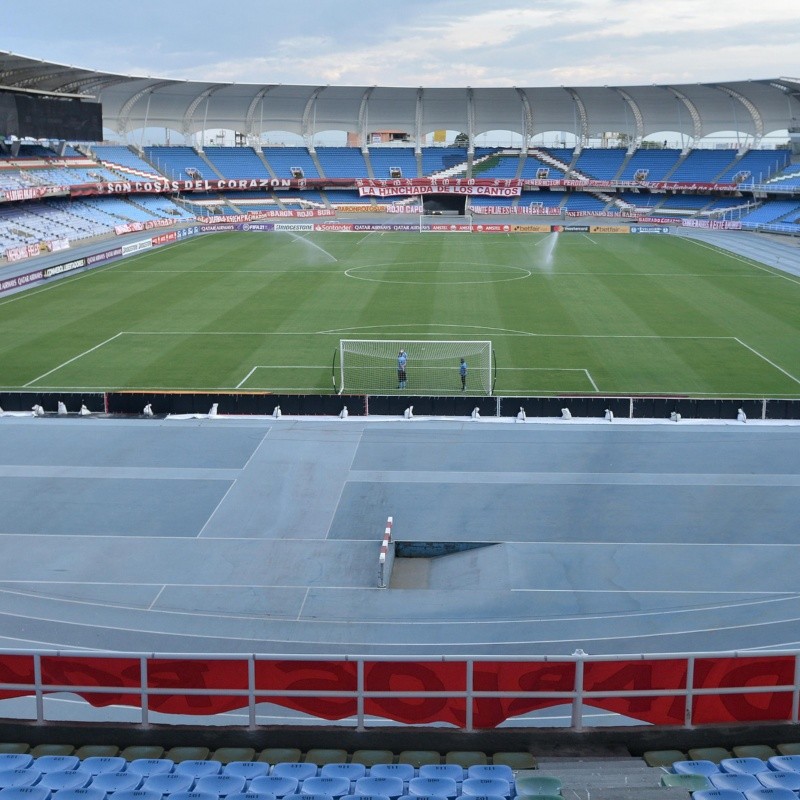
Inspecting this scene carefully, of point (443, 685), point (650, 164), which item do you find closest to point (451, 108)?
point (650, 164)

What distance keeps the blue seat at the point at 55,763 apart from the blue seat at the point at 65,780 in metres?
0.13

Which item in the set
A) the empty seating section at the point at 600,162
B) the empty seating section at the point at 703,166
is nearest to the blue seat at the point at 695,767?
the empty seating section at the point at 703,166

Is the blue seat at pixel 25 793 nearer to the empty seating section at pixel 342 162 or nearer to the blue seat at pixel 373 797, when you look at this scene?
the blue seat at pixel 373 797

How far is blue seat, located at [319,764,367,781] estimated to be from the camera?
9.13m

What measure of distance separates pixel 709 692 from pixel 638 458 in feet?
44.1

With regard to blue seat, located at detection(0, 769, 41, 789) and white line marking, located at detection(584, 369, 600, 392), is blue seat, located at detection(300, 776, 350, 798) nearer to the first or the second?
blue seat, located at detection(0, 769, 41, 789)

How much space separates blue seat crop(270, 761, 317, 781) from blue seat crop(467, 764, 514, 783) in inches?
61.8

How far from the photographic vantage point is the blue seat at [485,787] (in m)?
8.52

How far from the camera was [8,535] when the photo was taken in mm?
19047

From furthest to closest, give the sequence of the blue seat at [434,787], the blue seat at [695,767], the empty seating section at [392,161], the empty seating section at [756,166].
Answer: the empty seating section at [392,161] < the empty seating section at [756,166] < the blue seat at [695,767] < the blue seat at [434,787]

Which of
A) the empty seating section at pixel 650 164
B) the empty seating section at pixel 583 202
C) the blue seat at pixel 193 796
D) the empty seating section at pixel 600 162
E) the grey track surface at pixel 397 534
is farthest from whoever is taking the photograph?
the empty seating section at pixel 600 162

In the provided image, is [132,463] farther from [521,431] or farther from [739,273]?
[739,273]

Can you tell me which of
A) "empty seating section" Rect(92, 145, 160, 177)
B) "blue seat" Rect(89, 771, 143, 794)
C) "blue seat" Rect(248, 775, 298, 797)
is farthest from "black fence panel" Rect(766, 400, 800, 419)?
"empty seating section" Rect(92, 145, 160, 177)

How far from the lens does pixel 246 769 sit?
30.3ft
